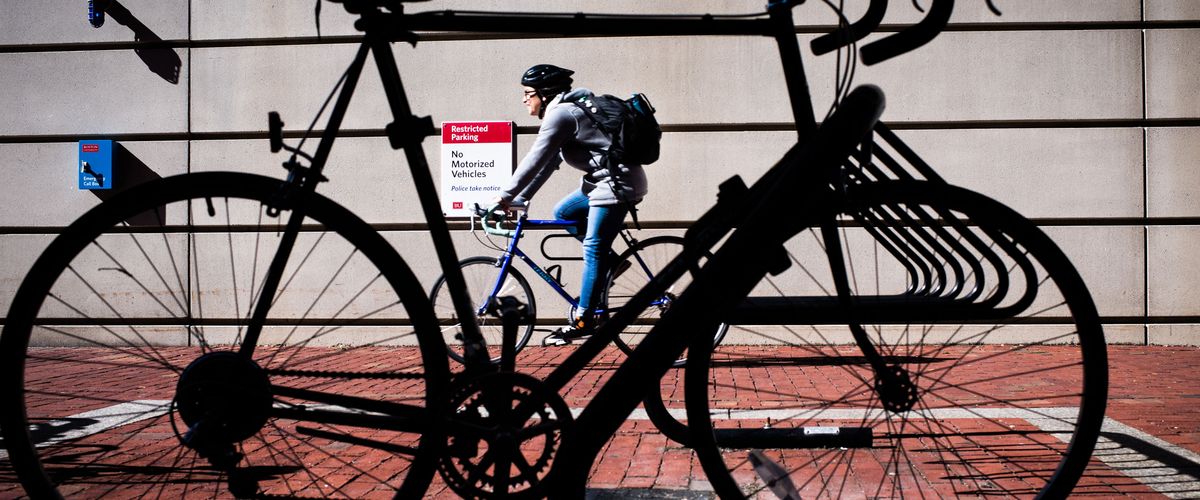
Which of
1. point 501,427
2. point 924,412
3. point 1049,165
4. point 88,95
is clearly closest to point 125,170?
point 88,95

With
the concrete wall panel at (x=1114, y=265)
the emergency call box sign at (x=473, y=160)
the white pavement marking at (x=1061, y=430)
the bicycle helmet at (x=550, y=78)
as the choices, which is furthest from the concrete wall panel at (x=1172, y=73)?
the emergency call box sign at (x=473, y=160)

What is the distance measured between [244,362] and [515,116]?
523 centimetres

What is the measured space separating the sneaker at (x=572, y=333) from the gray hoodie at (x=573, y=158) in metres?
0.81

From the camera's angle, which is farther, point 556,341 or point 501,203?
point 556,341

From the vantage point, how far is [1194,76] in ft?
21.8

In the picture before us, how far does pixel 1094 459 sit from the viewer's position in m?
3.00

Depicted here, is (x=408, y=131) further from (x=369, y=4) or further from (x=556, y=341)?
(x=556, y=341)

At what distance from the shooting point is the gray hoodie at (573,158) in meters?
4.84

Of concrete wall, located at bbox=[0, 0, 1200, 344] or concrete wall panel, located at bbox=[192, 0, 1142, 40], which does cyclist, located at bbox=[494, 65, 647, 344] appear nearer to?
concrete wall, located at bbox=[0, 0, 1200, 344]

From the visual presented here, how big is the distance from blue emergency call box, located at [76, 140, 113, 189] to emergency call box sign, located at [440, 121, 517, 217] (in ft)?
9.88

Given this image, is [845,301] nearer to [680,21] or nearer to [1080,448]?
[1080,448]

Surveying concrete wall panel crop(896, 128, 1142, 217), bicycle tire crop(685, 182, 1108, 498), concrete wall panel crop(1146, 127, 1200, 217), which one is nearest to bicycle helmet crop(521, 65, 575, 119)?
bicycle tire crop(685, 182, 1108, 498)

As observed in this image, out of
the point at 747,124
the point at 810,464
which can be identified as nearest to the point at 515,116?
the point at 747,124

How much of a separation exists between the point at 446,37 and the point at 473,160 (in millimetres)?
1121
